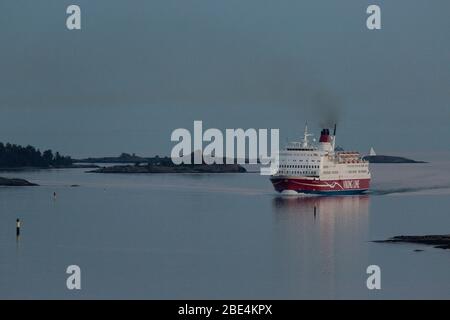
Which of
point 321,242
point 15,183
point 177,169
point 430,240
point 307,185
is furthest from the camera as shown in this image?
point 177,169

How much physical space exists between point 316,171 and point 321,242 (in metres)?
23.0

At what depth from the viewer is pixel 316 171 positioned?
2231 inches

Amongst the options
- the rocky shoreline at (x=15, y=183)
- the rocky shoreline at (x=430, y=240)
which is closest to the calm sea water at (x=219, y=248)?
the rocky shoreline at (x=430, y=240)

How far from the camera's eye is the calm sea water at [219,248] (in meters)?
24.4

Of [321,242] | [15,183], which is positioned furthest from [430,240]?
[15,183]

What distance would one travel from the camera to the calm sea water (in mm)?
24438

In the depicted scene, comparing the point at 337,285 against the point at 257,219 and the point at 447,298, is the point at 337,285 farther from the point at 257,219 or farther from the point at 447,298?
the point at 257,219

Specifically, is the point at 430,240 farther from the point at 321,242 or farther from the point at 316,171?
the point at 316,171

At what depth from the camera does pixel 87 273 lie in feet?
86.9

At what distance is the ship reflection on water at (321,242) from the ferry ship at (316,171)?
2.12 m

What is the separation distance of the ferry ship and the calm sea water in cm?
98

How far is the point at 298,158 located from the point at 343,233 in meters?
19.9

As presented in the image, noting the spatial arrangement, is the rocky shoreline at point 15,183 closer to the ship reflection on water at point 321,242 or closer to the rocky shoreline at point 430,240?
the ship reflection on water at point 321,242
